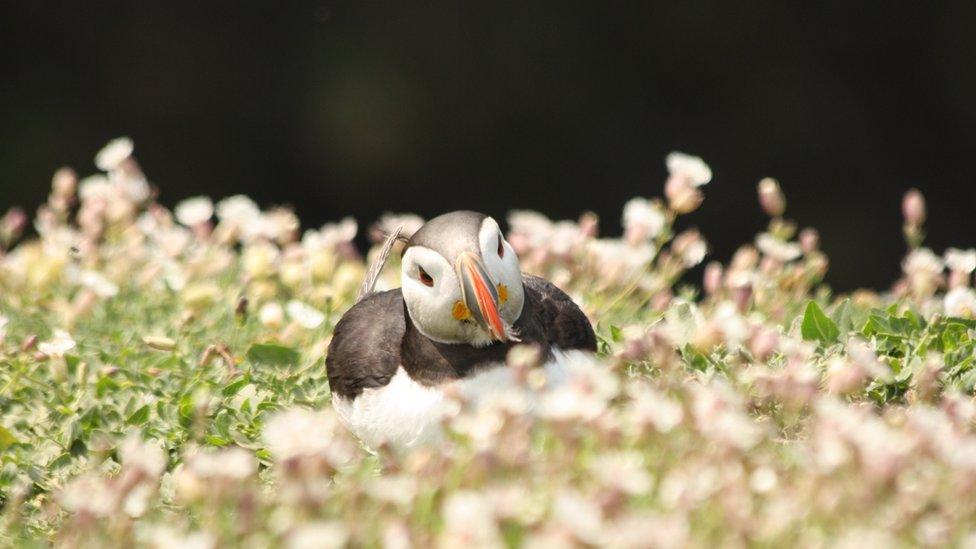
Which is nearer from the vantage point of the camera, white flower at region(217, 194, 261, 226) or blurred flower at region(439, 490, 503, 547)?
blurred flower at region(439, 490, 503, 547)

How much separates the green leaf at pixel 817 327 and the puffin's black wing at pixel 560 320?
489 millimetres

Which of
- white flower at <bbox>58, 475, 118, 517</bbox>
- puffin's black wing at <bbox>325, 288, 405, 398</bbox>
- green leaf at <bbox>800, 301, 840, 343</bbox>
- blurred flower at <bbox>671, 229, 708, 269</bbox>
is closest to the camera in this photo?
white flower at <bbox>58, 475, 118, 517</bbox>

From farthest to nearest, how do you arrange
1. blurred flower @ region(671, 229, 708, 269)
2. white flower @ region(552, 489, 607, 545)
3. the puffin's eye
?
blurred flower @ region(671, 229, 708, 269), the puffin's eye, white flower @ region(552, 489, 607, 545)

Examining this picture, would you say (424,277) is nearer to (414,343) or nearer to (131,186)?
(414,343)

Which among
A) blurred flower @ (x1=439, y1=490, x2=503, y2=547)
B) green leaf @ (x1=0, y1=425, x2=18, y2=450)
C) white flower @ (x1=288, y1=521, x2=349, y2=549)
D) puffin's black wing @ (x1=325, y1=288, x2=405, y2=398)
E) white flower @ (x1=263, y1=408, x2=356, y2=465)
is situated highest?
puffin's black wing @ (x1=325, y1=288, x2=405, y2=398)

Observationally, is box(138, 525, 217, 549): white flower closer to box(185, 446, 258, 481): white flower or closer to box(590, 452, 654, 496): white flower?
box(185, 446, 258, 481): white flower

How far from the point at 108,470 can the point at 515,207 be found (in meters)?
5.05

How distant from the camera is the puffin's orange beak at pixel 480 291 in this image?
2.58 metres

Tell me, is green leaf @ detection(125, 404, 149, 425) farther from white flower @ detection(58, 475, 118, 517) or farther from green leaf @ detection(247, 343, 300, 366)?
white flower @ detection(58, 475, 118, 517)

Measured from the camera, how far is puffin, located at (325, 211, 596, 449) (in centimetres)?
264

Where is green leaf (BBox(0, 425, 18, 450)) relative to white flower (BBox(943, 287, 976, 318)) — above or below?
below

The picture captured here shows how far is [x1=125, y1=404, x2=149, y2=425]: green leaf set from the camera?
10.7 ft

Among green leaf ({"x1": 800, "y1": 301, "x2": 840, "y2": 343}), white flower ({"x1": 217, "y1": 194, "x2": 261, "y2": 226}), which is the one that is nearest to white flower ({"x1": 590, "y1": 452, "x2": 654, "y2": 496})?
green leaf ({"x1": 800, "y1": 301, "x2": 840, "y2": 343})

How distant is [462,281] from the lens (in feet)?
8.56
